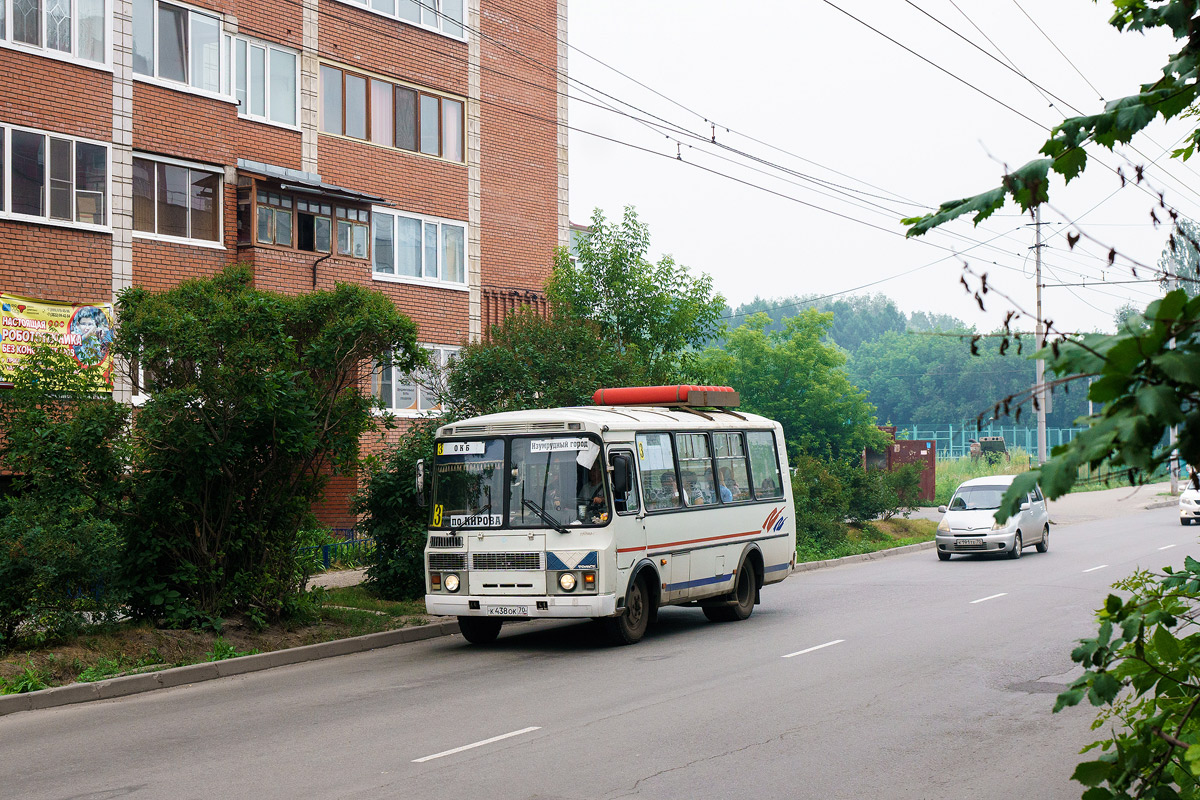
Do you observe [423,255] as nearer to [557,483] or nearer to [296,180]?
[296,180]

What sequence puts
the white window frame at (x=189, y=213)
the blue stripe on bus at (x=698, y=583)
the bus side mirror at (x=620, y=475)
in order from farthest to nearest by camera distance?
the white window frame at (x=189, y=213)
the blue stripe on bus at (x=698, y=583)
the bus side mirror at (x=620, y=475)

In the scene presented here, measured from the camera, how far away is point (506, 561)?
13.6 meters

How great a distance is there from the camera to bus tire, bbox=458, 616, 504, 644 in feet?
47.6

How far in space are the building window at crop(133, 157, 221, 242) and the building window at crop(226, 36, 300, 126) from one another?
2.06 m

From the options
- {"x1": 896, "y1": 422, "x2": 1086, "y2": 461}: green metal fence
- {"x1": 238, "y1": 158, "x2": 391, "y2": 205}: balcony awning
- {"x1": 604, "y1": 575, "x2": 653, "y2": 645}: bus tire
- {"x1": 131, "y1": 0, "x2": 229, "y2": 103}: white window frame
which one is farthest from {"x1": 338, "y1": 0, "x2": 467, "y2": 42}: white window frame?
{"x1": 896, "y1": 422, "x2": 1086, "y2": 461}: green metal fence

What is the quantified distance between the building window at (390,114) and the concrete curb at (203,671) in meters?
15.3

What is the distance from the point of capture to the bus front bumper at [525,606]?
13.2 meters

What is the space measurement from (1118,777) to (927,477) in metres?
42.7

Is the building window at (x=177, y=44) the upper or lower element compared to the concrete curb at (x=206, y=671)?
upper

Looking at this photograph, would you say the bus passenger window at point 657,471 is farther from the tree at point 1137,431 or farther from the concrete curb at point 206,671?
the tree at point 1137,431

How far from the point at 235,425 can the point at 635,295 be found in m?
13.0

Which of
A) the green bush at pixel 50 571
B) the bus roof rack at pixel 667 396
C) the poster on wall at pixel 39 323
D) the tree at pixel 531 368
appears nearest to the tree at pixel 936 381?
the tree at pixel 531 368

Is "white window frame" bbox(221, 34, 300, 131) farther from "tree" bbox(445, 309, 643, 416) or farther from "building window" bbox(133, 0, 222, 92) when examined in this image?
"tree" bbox(445, 309, 643, 416)

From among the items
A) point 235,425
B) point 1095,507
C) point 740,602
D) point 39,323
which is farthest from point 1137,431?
point 1095,507
